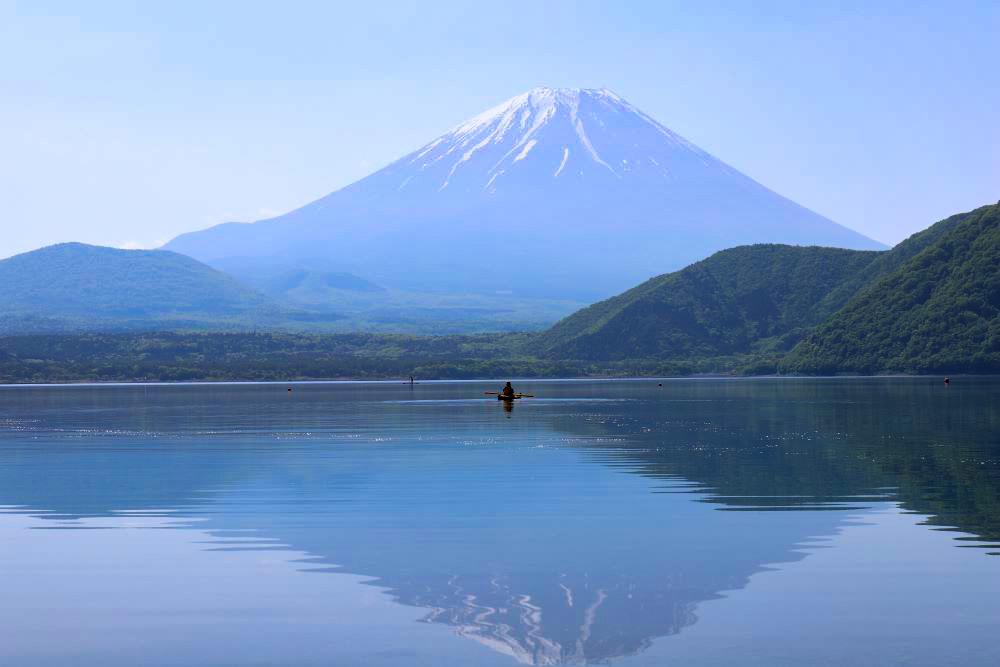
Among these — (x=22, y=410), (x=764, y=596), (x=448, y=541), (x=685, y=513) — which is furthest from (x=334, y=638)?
(x=22, y=410)

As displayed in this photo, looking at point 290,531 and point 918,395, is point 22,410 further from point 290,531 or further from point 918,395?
point 290,531

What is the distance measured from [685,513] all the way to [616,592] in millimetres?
13542

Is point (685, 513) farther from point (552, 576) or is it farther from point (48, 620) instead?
point (48, 620)

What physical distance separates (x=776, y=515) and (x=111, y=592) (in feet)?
63.4

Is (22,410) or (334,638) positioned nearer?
(334,638)

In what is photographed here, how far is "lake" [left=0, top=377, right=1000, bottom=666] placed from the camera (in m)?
24.4

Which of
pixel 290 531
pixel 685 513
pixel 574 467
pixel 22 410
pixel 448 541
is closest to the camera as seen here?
pixel 448 541

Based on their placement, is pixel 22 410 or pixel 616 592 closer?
pixel 616 592

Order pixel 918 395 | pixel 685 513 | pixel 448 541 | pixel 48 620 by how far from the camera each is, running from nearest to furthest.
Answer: pixel 48 620 < pixel 448 541 < pixel 685 513 < pixel 918 395

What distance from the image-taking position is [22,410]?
125 metres

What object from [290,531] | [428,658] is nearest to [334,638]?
[428,658]

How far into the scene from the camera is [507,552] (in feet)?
111

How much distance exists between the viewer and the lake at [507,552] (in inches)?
961

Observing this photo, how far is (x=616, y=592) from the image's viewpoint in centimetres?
2845
